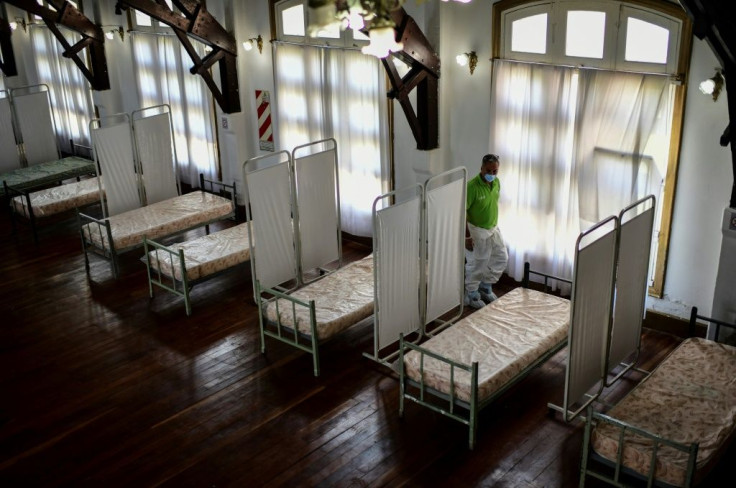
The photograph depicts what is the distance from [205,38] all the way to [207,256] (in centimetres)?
318

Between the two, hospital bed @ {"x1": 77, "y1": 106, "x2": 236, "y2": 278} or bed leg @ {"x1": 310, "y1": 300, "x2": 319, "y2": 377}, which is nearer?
bed leg @ {"x1": 310, "y1": 300, "x2": 319, "y2": 377}

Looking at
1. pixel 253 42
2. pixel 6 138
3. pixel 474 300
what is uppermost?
pixel 253 42

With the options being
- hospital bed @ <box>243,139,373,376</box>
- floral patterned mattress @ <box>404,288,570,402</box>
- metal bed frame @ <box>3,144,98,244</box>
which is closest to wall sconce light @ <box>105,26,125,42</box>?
metal bed frame @ <box>3,144,98,244</box>

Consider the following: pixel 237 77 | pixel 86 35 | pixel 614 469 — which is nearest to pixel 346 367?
pixel 614 469

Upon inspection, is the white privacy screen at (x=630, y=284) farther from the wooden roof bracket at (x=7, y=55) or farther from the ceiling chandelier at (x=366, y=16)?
the wooden roof bracket at (x=7, y=55)

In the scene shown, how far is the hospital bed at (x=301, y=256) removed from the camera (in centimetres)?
696

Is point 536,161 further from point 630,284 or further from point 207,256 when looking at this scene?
point 207,256

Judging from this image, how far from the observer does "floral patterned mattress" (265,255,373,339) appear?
22.6ft

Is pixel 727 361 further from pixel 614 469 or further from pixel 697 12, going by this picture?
pixel 697 12

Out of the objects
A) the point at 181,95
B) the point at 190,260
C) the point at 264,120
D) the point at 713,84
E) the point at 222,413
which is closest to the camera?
the point at 713,84

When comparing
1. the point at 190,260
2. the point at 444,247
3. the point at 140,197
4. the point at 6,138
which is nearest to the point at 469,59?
the point at 444,247

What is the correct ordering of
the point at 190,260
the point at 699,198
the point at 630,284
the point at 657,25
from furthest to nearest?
the point at 190,260 → the point at 699,198 → the point at 657,25 → the point at 630,284

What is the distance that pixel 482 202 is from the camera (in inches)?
295

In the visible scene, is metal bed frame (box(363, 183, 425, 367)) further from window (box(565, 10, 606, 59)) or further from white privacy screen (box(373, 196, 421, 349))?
window (box(565, 10, 606, 59))
